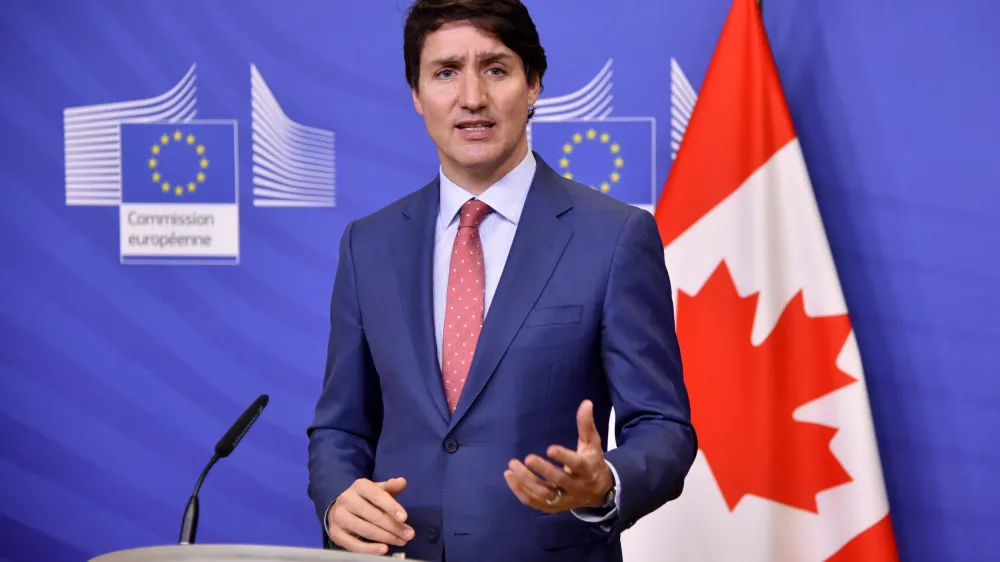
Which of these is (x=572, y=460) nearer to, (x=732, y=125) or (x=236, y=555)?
(x=236, y=555)

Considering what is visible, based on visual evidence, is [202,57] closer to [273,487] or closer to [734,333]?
[273,487]

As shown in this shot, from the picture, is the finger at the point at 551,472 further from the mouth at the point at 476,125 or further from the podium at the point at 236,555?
the mouth at the point at 476,125

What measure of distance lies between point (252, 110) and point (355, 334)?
1.50 meters

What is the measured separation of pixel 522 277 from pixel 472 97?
0.30m

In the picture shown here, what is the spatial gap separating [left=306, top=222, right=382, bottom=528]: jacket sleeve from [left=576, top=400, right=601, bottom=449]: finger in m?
0.52

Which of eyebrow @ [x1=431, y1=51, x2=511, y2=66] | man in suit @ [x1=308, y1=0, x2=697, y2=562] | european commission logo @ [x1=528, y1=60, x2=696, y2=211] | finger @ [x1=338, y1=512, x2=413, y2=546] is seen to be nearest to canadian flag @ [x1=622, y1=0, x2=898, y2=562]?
european commission logo @ [x1=528, y1=60, x2=696, y2=211]

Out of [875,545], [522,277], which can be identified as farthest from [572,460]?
[875,545]

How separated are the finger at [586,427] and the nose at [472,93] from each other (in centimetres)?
59

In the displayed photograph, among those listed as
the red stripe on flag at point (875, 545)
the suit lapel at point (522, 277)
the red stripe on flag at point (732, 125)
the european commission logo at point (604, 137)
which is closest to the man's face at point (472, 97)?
the suit lapel at point (522, 277)

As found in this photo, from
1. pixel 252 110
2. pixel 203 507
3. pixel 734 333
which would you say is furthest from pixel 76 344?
pixel 734 333

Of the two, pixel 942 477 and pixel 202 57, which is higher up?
pixel 202 57

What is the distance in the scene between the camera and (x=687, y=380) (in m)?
2.54

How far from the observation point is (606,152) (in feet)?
9.20

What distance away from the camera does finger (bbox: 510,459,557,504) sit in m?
1.17
